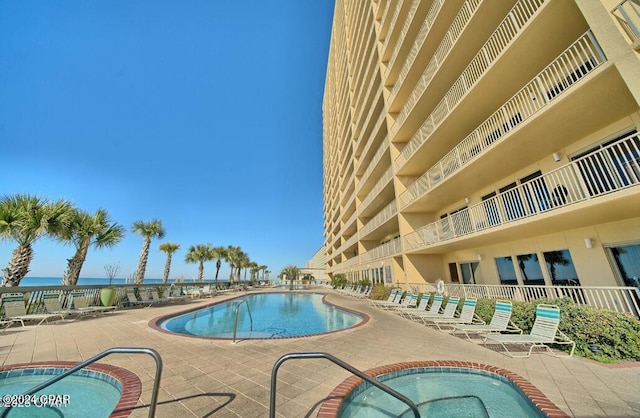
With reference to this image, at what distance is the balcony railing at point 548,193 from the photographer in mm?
6008

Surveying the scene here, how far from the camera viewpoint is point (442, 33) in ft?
40.8

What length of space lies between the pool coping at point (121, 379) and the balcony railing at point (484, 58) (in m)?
12.4

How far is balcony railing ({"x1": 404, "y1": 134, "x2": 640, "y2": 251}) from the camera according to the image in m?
6.01

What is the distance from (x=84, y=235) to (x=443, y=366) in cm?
1769

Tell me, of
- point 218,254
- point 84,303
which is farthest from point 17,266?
point 218,254

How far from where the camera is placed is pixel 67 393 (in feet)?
12.5

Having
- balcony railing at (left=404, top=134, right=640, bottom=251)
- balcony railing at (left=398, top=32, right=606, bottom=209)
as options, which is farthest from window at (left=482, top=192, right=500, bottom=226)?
balcony railing at (left=398, top=32, right=606, bottom=209)

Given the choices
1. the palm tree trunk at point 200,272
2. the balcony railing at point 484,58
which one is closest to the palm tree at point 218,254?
the palm tree trunk at point 200,272

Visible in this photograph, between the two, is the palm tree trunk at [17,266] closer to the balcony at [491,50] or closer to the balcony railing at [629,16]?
the balcony at [491,50]

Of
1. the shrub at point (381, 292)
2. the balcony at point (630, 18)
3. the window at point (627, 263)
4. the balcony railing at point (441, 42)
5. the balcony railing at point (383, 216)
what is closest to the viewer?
the balcony at point (630, 18)

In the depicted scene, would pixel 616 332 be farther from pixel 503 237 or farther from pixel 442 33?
pixel 442 33

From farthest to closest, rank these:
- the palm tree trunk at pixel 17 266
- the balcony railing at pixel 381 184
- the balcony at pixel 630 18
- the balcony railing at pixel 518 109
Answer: the balcony railing at pixel 381 184, the palm tree trunk at pixel 17 266, the balcony railing at pixel 518 109, the balcony at pixel 630 18

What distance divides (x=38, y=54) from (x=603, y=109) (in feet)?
78.6

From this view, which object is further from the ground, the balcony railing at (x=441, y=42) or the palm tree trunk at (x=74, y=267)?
the balcony railing at (x=441, y=42)
